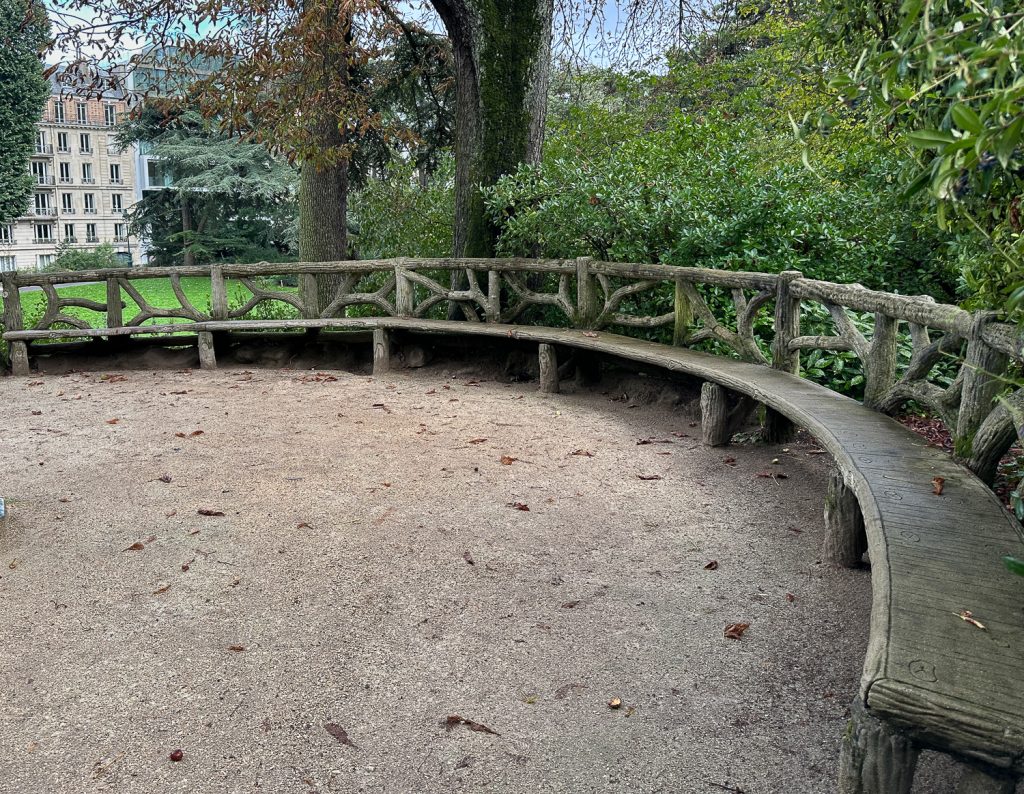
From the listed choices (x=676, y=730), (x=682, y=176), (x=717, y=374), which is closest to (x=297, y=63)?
(x=682, y=176)

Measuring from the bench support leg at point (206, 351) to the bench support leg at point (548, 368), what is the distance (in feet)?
13.7

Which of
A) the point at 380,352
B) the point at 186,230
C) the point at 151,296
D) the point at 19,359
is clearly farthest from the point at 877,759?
the point at 151,296

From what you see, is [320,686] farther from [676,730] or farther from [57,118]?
[57,118]

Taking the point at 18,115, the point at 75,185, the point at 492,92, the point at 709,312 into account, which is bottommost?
the point at 709,312

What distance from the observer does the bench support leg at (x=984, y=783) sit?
206cm

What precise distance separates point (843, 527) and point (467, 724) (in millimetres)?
2142

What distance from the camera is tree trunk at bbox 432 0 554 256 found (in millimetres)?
9508

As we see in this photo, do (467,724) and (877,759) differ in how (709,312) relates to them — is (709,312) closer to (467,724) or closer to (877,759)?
(467,724)

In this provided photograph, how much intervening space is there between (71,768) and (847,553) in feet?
10.8

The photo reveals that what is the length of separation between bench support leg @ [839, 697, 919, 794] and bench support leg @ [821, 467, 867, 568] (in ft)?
6.60

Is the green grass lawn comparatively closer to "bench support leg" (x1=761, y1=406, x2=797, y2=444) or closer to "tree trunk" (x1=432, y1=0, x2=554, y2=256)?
"tree trunk" (x1=432, y1=0, x2=554, y2=256)

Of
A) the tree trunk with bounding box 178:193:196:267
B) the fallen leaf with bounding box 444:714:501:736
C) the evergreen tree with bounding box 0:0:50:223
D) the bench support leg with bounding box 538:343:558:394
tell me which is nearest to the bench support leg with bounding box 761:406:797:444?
the bench support leg with bounding box 538:343:558:394

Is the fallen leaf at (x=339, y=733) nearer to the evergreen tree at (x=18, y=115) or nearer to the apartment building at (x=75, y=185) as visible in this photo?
the evergreen tree at (x=18, y=115)

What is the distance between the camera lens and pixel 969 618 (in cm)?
246
